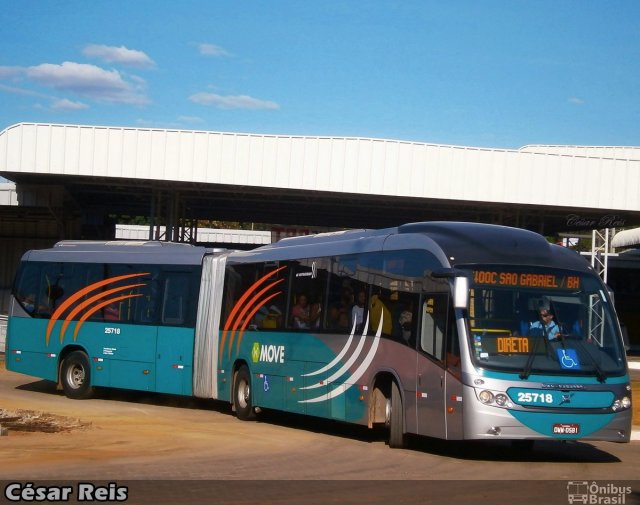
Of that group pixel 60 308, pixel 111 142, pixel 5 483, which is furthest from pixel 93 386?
pixel 111 142

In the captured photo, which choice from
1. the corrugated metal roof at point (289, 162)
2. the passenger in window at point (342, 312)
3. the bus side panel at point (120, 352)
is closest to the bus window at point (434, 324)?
the passenger in window at point (342, 312)

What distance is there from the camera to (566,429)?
1283 cm

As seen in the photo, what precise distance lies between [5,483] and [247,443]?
16.9 ft

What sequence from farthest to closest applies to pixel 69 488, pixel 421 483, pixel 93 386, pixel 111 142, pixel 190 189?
pixel 190 189 → pixel 111 142 → pixel 93 386 → pixel 421 483 → pixel 69 488

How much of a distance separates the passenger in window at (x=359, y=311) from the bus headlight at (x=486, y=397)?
3.19 m

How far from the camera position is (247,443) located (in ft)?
48.6

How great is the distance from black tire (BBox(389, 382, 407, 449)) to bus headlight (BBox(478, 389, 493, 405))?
5.92ft

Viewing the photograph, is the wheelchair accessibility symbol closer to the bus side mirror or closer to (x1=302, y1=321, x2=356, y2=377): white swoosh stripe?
the bus side mirror

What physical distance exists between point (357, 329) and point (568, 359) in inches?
144

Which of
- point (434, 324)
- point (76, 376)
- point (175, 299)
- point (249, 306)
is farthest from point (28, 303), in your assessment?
point (434, 324)

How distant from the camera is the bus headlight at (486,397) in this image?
12641 mm

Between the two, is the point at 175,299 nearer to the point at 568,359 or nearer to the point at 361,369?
the point at 361,369

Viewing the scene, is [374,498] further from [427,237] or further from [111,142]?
[111,142]

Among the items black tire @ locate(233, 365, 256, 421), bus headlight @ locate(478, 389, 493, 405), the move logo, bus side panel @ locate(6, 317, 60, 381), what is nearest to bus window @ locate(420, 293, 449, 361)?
bus headlight @ locate(478, 389, 493, 405)
